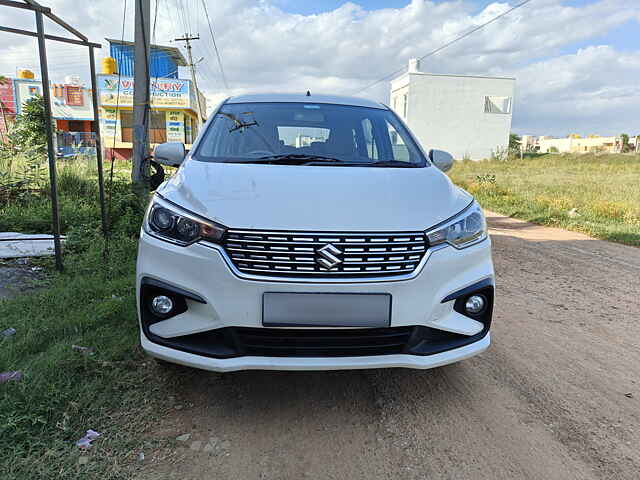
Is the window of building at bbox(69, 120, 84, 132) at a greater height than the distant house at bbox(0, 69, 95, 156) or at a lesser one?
lesser

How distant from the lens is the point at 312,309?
1.89 meters

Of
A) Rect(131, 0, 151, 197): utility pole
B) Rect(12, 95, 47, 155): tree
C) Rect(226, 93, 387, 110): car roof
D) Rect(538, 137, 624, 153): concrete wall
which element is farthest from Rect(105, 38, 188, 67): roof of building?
Rect(538, 137, 624, 153): concrete wall

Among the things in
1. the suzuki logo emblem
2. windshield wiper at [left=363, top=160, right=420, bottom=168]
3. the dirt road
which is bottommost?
the dirt road

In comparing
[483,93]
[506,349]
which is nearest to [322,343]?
[506,349]

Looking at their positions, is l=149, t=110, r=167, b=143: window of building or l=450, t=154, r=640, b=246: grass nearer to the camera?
l=450, t=154, r=640, b=246: grass

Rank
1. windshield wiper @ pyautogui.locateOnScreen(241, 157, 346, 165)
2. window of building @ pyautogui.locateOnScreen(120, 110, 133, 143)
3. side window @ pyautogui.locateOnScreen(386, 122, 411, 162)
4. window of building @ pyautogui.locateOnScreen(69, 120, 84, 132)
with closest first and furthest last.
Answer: windshield wiper @ pyautogui.locateOnScreen(241, 157, 346, 165) < side window @ pyautogui.locateOnScreen(386, 122, 411, 162) < window of building @ pyautogui.locateOnScreen(120, 110, 133, 143) < window of building @ pyautogui.locateOnScreen(69, 120, 84, 132)

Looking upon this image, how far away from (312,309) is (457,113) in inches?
1416

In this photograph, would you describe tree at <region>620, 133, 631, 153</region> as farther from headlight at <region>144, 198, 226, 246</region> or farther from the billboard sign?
headlight at <region>144, 198, 226, 246</region>

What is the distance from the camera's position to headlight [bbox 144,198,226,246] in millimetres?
1983

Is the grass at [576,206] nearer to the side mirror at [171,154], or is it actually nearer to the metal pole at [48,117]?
the side mirror at [171,154]

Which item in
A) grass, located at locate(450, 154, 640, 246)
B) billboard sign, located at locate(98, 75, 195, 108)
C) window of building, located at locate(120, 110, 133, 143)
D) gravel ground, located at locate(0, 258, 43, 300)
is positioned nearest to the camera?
gravel ground, located at locate(0, 258, 43, 300)

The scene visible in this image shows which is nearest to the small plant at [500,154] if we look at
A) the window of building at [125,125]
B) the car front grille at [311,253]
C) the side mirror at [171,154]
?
the window of building at [125,125]

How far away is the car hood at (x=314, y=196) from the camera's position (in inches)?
78.2

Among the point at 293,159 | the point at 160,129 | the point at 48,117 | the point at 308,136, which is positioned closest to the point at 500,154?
the point at 160,129
